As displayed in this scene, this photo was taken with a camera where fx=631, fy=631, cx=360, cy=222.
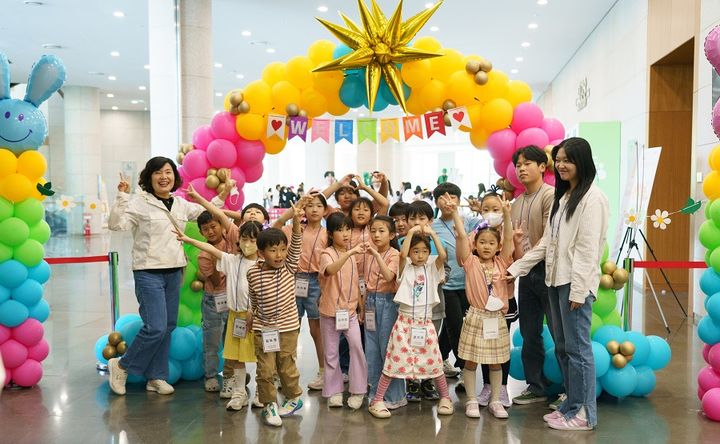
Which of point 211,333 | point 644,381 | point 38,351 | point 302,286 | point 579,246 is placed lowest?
point 644,381

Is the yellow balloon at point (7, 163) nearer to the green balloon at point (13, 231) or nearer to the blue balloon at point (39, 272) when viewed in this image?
the green balloon at point (13, 231)

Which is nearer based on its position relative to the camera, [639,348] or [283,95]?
[639,348]

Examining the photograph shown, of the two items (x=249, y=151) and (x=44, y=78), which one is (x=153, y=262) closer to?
(x=249, y=151)

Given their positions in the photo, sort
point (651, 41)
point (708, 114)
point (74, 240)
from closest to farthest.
→ point (708, 114) < point (651, 41) < point (74, 240)

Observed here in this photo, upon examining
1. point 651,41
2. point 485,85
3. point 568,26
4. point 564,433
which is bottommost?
point 564,433

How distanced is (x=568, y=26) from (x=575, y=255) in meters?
9.92

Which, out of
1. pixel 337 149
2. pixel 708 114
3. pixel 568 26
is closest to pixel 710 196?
pixel 708 114

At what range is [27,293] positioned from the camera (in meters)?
4.29

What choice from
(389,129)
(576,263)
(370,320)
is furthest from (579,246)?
(389,129)

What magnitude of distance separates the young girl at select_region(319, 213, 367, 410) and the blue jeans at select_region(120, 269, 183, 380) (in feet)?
3.38

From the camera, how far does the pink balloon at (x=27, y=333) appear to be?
14.0 ft

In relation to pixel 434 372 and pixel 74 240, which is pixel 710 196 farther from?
pixel 74 240

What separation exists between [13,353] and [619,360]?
3.95 meters

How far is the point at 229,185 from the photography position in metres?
4.70
